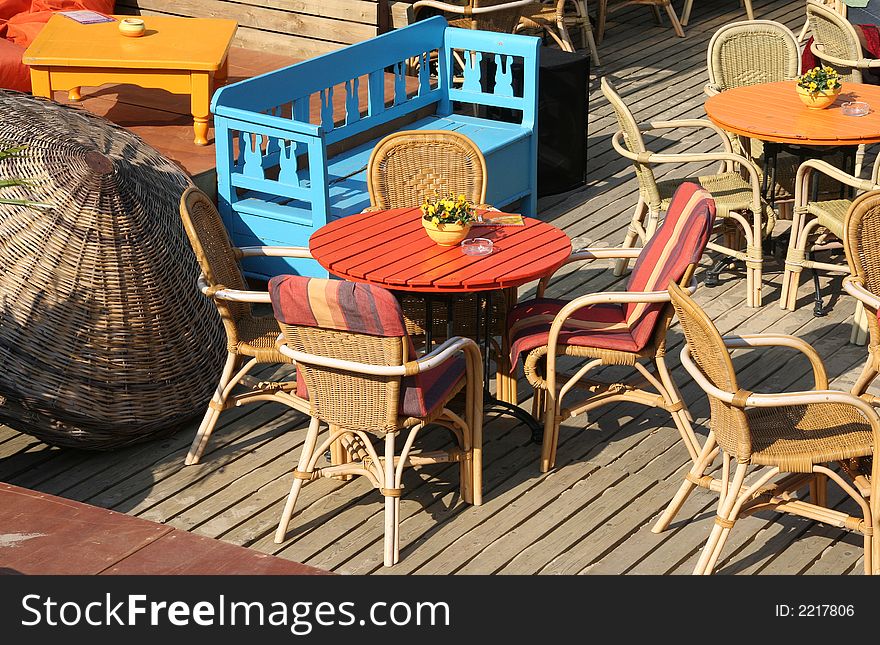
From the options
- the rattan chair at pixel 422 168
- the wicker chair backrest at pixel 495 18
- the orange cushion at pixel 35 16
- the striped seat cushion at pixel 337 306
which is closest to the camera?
the striped seat cushion at pixel 337 306

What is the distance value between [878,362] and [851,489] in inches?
28.4

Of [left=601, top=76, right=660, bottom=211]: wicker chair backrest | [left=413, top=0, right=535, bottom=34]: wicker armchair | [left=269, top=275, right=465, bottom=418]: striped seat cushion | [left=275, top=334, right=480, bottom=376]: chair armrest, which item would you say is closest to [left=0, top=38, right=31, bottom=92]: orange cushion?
[left=413, top=0, right=535, bottom=34]: wicker armchair

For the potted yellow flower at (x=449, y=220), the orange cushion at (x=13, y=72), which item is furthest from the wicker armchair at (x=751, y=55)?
the orange cushion at (x=13, y=72)

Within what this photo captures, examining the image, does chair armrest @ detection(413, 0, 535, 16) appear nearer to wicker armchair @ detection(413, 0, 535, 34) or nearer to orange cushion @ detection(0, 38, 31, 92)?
wicker armchair @ detection(413, 0, 535, 34)

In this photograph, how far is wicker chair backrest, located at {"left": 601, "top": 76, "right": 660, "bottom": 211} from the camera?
20.3 ft

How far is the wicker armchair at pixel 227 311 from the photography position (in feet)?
15.8

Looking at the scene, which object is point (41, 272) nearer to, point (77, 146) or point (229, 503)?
point (77, 146)

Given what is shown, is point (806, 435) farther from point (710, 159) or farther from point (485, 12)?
point (485, 12)

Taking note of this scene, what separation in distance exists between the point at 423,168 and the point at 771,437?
2.30m

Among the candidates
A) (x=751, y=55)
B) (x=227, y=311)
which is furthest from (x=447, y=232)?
(x=751, y=55)

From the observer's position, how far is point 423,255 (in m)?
4.88

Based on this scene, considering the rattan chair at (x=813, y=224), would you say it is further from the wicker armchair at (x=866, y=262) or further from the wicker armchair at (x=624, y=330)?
the wicker armchair at (x=624, y=330)

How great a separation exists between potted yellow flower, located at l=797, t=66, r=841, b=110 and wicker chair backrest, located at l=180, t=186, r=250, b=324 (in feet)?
10.1

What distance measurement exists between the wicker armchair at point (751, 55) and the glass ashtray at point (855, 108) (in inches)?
31.4
